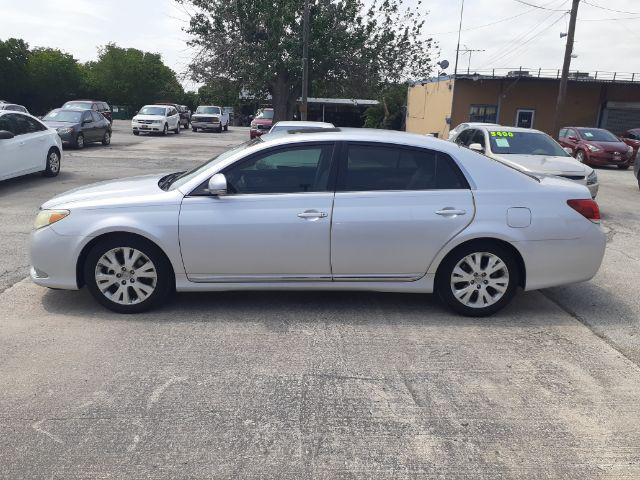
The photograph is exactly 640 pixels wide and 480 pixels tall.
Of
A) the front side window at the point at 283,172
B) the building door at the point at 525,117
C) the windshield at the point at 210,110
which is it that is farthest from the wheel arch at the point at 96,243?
the windshield at the point at 210,110

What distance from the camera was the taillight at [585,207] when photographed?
16.5ft

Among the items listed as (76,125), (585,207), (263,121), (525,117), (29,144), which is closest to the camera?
(585,207)

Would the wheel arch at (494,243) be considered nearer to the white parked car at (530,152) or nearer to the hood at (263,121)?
the white parked car at (530,152)

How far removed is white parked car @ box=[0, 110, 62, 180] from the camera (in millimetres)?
11055

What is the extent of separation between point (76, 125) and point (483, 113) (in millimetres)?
22265

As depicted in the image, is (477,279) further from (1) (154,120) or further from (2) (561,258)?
(1) (154,120)

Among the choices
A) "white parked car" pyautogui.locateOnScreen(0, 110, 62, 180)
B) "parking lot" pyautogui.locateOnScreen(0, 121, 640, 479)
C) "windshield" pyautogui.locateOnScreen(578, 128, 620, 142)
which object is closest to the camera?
"parking lot" pyautogui.locateOnScreen(0, 121, 640, 479)

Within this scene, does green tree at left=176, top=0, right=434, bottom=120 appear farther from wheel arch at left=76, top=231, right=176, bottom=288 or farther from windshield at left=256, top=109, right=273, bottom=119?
wheel arch at left=76, top=231, right=176, bottom=288

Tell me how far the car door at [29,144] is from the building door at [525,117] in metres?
27.6

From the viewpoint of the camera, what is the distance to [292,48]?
94.3ft

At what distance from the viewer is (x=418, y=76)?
3422 cm

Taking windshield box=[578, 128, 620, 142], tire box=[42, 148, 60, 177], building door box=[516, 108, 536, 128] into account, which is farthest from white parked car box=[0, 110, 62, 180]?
building door box=[516, 108, 536, 128]

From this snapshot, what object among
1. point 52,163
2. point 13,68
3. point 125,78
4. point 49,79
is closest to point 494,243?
point 52,163

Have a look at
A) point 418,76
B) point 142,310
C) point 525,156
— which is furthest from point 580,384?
point 418,76
